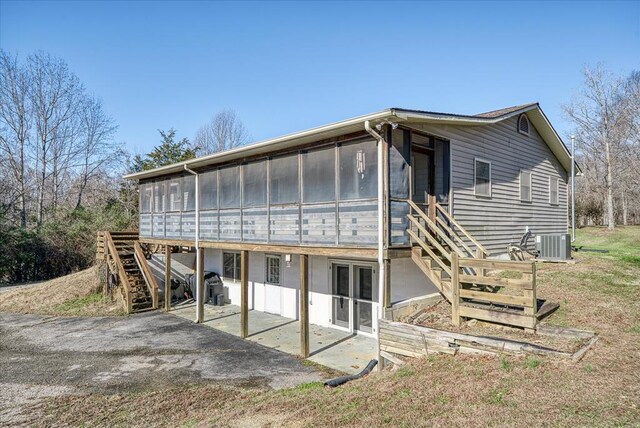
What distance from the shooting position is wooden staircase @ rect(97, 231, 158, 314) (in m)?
14.4

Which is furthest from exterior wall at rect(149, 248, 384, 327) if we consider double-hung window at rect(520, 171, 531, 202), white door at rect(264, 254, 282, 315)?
double-hung window at rect(520, 171, 531, 202)

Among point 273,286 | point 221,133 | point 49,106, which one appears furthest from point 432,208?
point 221,133

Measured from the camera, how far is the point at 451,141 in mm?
9539

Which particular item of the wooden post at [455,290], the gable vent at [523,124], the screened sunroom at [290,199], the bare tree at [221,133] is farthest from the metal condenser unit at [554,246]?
the bare tree at [221,133]

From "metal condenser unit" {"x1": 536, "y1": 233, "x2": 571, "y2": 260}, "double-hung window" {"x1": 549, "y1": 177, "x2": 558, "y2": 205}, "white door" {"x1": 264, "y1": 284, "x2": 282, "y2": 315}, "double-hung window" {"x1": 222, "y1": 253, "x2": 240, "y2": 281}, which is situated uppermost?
"double-hung window" {"x1": 549, "y1": 177, "x2": 558, "y2": 205}

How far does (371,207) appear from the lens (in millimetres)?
7953

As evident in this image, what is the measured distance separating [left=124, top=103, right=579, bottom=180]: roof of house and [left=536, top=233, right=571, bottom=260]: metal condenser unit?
3.77m

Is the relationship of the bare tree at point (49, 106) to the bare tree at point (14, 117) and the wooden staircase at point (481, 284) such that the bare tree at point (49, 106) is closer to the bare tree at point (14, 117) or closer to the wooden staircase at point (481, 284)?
the bare tree at point (14, 117)

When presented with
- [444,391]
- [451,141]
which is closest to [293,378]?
[444,391]

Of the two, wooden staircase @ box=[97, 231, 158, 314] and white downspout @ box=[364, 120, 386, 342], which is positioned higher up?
white downspout @ box=[364, 120, 386, 342]

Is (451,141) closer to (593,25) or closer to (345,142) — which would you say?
(345,142)

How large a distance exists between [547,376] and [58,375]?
9272 millimetres

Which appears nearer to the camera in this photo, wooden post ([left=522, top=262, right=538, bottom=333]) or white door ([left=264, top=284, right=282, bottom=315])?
wooden post ([left=522, top=262, right=538, bottom=333])

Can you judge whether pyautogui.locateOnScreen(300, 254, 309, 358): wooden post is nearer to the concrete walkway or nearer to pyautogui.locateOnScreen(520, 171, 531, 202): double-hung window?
the concrete walkway
